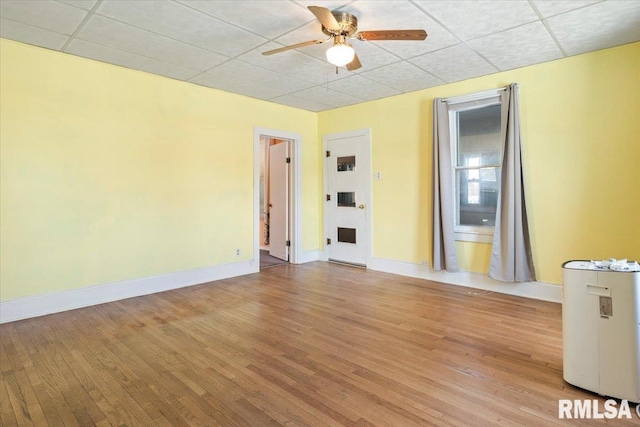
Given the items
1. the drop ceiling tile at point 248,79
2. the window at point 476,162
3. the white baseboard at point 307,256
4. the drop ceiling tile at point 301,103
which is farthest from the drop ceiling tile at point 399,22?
the white baseboard at point 307,256

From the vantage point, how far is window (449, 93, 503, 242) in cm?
427

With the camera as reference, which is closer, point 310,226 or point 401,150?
point 401,150

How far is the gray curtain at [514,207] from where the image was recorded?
152 inches

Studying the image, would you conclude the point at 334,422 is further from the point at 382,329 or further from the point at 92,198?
the point at 92,198

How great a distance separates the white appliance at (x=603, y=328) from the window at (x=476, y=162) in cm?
225

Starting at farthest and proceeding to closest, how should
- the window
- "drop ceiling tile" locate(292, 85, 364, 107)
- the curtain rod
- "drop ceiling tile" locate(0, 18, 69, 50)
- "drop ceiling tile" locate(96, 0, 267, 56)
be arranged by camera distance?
"drop ceiling tile" locate(292, 85, 364, 107)
the window
the curtain rod
"drop ceiling tile" locate(0, 18, 69, 50)
"drop ceiling tile" locate(96, 0, 267, 56)

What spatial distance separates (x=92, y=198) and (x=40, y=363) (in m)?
1.89

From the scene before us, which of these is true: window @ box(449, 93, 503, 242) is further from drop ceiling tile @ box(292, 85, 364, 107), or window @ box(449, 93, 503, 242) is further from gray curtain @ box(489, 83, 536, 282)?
drop ceiling tile @ box(292, 85, 364, 107)

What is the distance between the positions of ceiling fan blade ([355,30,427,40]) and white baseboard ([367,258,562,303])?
10.2 ft

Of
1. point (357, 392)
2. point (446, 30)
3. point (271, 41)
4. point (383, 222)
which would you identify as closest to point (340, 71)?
point (271, 41)

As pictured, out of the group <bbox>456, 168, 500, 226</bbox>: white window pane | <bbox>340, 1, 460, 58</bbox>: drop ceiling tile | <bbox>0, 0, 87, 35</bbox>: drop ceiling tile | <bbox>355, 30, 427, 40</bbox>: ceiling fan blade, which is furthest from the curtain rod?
<bbox>0, 0, 87, 35</bbox>: drop ceiling tile

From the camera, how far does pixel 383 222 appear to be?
5.34 meters

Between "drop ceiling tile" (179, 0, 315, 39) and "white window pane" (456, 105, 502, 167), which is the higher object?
"drop ceiling tile" (179, 0, 315, 39)

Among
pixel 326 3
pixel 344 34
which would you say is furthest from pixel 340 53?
pixel 326 3
